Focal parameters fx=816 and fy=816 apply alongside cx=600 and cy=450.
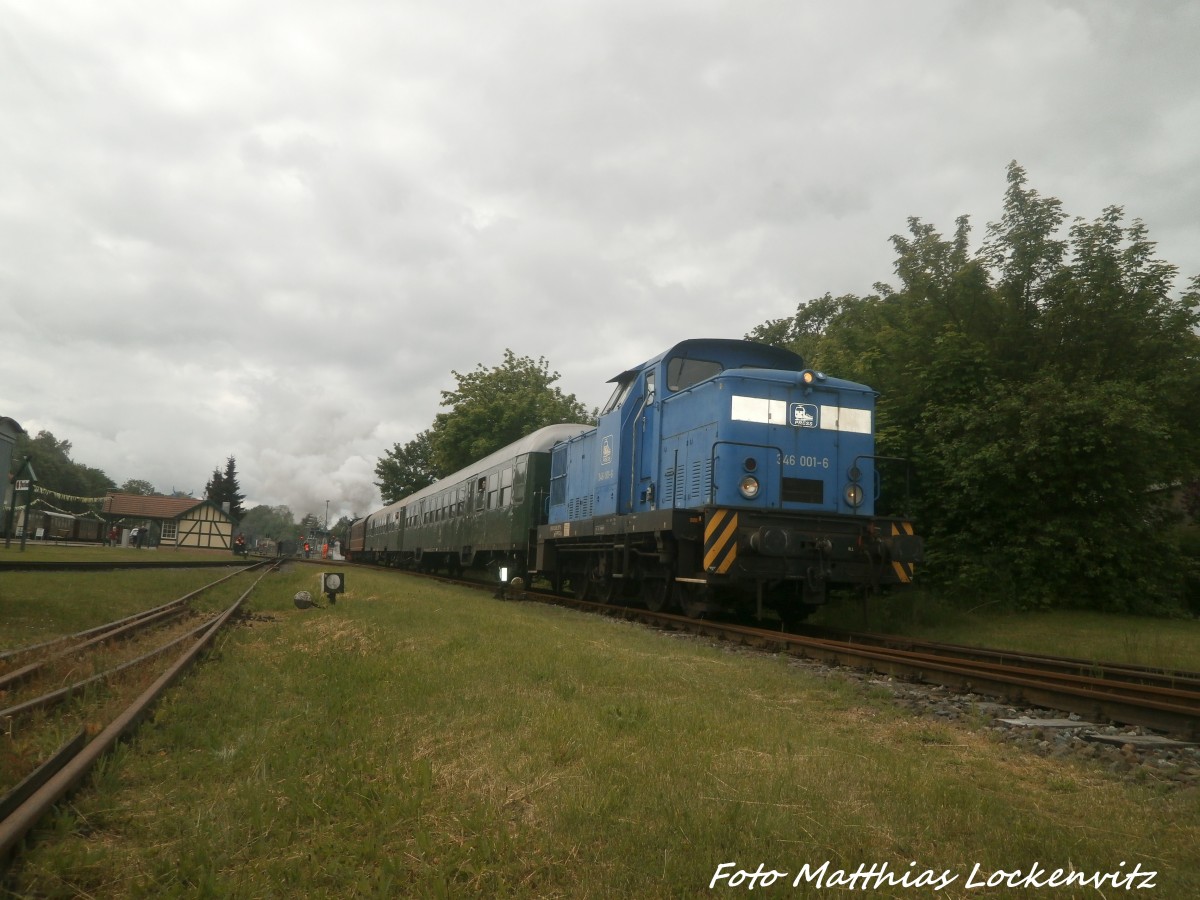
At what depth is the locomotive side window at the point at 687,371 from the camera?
1197cm

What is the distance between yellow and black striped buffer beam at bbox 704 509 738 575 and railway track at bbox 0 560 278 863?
215 inches

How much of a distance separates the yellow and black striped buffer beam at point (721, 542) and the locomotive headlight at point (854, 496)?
2078 millimetres

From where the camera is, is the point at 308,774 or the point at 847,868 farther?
the point at 308,774

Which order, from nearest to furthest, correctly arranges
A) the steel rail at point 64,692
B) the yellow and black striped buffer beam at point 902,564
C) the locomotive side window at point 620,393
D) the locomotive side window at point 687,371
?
the steel rail at point 64,692 → the yellow and black striped buffer beam at point 902,564 → the locomotive side window at point 687,371 → the locomotive side window at point 620,393

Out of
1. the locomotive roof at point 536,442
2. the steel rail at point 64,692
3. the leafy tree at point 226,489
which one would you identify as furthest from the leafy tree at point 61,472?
the steel rail at point 64,692

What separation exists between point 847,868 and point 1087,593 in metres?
12.3

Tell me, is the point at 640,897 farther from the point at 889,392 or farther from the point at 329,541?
the point at 329,541

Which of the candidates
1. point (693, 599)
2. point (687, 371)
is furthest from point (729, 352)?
point (693, 599)

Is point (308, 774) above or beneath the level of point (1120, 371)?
beneath

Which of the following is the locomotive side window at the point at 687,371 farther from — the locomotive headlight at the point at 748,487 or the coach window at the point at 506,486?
the coach window at the point at 506,486

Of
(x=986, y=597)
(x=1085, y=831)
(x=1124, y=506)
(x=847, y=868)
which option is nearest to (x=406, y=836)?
(x=847, y=868)

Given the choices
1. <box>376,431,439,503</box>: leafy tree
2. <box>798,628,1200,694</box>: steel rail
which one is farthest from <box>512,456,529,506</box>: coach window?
<box>376,431,439,503</box>: leafy tree

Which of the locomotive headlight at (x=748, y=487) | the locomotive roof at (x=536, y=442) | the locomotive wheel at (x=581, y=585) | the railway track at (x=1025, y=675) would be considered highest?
the locomotive roof at (x=536, y=442)

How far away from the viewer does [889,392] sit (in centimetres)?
Result: 1534
